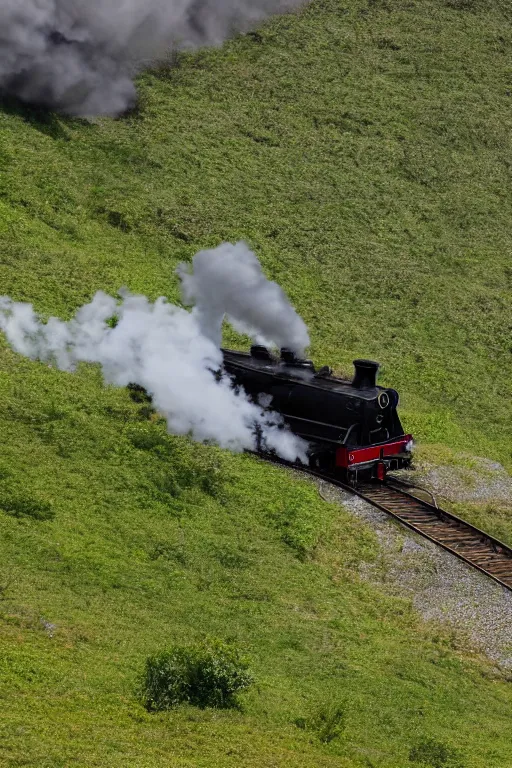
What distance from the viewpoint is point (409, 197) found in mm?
44312

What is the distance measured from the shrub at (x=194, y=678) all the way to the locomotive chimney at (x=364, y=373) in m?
10.3

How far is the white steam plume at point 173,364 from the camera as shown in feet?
75.3

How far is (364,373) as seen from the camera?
2280 cm

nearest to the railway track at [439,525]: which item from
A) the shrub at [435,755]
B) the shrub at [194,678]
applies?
the shrub at [435,755]

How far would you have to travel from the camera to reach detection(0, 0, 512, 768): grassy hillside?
1352 centimetres

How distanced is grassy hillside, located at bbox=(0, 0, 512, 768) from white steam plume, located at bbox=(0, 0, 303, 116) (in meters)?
1.26

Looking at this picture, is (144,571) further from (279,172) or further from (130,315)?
(279,172)

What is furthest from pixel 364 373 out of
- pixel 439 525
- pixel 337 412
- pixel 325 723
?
pixel 325 723

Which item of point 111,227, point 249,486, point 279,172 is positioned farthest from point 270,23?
point 249,486

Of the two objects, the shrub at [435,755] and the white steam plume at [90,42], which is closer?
the shrub at [435,755]

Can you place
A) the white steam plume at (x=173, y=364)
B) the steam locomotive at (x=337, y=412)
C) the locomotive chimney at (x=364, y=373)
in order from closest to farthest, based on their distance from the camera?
the steam locomotive at (x=337, y=412) → the locomotive chimney at (x=364, y=373) → the white steam plume at (x=173, y=364)

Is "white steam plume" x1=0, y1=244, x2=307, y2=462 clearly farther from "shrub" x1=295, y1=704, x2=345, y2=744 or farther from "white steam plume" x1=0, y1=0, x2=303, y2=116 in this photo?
"white steam plume" x1=0, y1=0, x2=303, y2=116

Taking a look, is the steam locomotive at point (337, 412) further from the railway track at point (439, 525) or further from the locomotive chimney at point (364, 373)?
the railway track at point (439, 525)

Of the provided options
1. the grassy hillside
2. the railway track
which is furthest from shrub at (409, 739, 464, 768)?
the railway track
